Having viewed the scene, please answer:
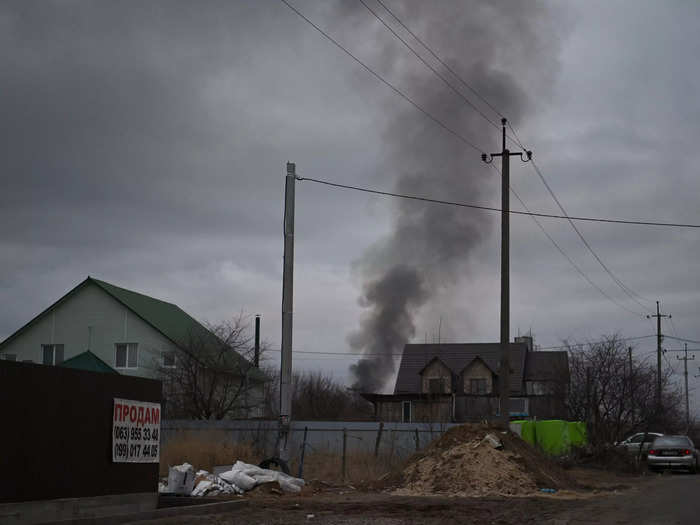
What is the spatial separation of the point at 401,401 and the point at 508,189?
3319 centimetres

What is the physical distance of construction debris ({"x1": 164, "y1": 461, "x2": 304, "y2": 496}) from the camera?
17203 mm

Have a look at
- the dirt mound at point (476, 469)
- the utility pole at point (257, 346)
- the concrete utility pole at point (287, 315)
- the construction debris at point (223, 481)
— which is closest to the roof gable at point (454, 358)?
the utility pole at point (257, 346)

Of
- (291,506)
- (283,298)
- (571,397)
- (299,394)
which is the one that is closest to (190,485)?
(291,506)

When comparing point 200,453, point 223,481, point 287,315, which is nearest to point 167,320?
point 200,453

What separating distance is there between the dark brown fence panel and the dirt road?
4.16 ft

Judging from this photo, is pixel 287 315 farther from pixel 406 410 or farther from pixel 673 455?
pixel 406 410

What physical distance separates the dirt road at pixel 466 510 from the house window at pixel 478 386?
132 ft

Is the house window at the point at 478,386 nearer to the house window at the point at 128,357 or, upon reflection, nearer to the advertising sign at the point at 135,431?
the house window at the point at 128,357

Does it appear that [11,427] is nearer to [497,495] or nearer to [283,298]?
[283,298]

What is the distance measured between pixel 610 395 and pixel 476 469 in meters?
15.0

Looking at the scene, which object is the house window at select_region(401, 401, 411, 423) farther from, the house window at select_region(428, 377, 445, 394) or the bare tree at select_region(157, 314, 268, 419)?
the bare tree at select_region(157, 314, 268, 419)

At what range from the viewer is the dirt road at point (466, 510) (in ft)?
44.8

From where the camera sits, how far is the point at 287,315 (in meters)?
20.7

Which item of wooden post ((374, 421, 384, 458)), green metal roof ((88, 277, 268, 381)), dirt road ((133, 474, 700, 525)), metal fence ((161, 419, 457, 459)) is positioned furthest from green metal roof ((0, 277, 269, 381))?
dirt road ((133, 474, 700, 525))
